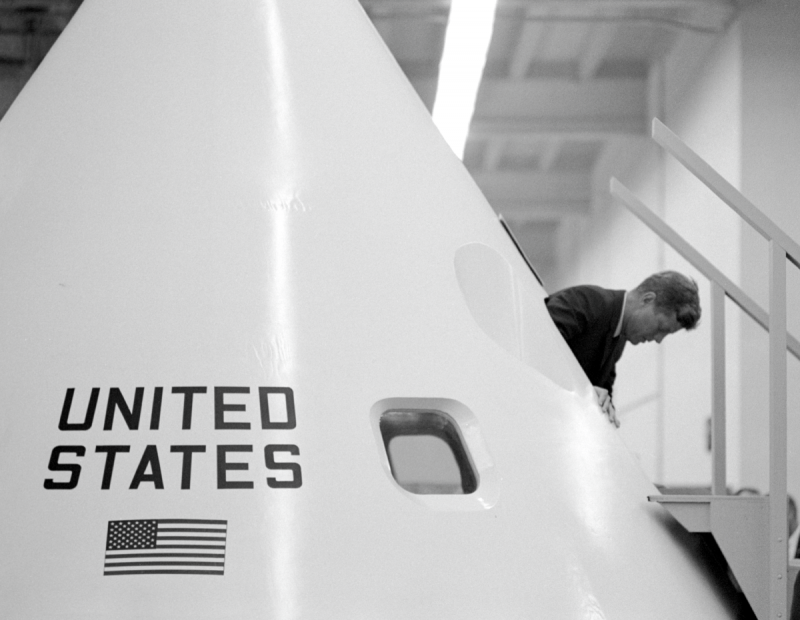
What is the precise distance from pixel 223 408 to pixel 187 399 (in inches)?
2.4

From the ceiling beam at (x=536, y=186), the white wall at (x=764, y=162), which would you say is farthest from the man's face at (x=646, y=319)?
the ceiling beam at (x=536, y=186)

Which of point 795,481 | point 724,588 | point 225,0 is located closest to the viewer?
point 724,588

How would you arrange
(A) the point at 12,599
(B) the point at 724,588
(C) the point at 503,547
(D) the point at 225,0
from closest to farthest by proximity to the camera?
(A) the point at 12,599 → (C) the point at 503,547 → (B) the point at 724,588 → (D) the point at 225,0

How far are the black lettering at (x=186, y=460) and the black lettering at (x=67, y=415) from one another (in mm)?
148

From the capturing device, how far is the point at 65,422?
176cm

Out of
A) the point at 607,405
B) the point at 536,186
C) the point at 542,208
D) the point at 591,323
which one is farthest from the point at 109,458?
the point at 542,208

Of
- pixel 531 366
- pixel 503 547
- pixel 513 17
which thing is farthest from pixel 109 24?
pixel 513 17

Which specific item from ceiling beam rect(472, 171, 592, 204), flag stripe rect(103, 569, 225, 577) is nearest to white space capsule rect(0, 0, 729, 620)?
flag stripe rect(103, 569, 225, 577)

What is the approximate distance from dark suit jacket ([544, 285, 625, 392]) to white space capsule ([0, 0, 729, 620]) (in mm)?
329

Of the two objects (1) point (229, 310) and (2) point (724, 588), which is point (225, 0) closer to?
(1) point (229, 310)

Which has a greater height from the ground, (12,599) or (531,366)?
(531,366)

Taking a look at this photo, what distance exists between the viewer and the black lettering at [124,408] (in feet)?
5.73

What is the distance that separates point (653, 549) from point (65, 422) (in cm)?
102

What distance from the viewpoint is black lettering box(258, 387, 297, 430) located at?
1764 millimetres
